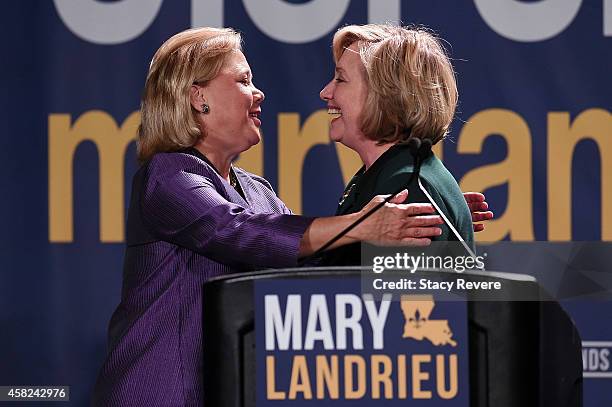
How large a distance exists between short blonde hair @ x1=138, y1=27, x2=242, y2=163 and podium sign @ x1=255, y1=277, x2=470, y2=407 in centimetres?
85

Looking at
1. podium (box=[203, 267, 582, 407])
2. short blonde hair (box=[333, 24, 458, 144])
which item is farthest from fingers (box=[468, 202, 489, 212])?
podium (box=[203, 267, 582, 407])

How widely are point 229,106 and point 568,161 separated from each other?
4.19 ft

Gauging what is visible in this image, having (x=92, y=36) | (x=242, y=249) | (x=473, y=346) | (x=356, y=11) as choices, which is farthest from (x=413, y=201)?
(x=92, y=36)

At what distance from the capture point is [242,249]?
1.30 metres

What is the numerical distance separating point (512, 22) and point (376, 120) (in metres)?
1.37

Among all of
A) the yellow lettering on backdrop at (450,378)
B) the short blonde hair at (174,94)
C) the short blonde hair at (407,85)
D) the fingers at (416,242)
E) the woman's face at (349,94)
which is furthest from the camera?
the short blonde hair at (174,94)

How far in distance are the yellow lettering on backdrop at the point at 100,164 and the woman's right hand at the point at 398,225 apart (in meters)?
1.70

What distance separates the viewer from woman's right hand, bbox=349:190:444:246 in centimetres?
118

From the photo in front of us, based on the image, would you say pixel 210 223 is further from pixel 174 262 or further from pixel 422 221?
pixel 422 221

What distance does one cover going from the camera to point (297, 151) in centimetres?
279

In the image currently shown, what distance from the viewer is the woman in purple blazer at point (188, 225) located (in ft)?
4.18

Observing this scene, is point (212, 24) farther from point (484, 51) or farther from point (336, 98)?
point (336, 98)

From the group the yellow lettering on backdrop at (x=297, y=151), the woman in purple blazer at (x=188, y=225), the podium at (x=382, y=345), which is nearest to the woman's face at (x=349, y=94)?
the woman in purple blazer at (x=188, y=225)

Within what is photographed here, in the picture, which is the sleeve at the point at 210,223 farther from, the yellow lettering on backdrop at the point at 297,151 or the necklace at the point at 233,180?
the yellow lettering on backdrop at the point at 297,151
